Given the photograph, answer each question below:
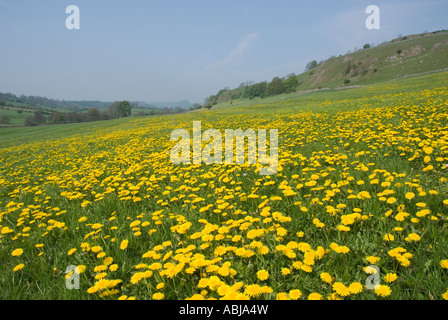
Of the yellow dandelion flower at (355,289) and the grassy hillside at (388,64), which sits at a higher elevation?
the grassy hillside at (388,64)

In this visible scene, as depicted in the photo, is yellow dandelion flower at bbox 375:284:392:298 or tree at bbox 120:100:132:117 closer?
yellow dandelion flower at bbox 375:284:392:298

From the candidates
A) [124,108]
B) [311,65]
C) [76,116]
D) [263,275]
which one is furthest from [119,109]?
[311,65]

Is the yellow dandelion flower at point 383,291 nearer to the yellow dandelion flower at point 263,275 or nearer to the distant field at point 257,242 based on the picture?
the distant field at point 257,242

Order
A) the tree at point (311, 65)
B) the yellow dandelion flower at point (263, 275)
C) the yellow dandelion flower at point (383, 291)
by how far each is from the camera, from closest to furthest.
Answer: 1. the yellow dandelion flower at point (383, 291)
2. the yellow dandelion flower at point (263, 275)
3. the tree at point (311, 65)

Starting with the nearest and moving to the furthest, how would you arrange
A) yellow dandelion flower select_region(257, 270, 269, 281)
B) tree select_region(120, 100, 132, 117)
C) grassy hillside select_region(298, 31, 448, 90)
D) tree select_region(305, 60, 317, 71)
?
yellow dandelion flower select_region(257, 270, 269, 281), grassy hillside select_region(298, 31, 448, 90), tree select_region(120, 100, 132, 117), tree select_region(305, 60, 317, 71)

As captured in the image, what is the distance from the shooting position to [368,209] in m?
2.74

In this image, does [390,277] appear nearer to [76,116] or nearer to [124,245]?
[124,245]

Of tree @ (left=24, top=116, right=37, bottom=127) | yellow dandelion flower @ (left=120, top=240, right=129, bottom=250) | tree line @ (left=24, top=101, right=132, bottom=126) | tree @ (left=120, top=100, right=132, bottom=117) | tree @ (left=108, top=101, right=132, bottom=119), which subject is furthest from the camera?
tree @ (left=120, top=100, right=132, bottom=117)

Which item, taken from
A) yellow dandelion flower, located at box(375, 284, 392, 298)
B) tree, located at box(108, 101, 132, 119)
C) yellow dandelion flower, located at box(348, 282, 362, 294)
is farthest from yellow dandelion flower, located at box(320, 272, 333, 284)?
tree, located at box(108, 101, 132, 119)

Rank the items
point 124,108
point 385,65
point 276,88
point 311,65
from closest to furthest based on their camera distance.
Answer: point 385,65 → point 276,88 → point 124,108 → point 311,65

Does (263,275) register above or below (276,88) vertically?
below

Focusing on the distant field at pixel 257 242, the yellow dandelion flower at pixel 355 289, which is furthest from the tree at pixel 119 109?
the yellow dandelion flower at pixel 355 289

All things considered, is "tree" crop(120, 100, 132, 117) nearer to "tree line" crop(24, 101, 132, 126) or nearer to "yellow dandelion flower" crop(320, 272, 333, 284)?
"tree line" crop(24, 101, 132, 126)
